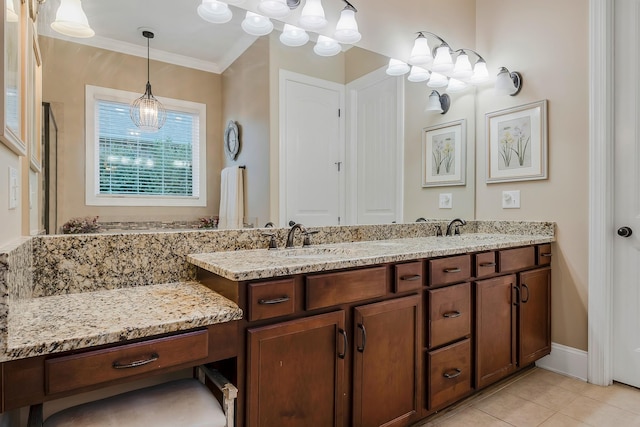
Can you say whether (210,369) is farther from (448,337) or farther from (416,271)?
(448,337)

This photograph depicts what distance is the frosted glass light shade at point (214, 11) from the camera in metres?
1.66

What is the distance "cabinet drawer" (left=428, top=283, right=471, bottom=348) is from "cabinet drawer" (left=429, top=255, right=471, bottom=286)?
4 centimetres

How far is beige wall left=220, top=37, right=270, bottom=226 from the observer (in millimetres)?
1719

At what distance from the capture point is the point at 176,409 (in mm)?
1073

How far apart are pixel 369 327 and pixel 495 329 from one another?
3.23 ft

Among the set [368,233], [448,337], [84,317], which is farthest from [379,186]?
[84,317]

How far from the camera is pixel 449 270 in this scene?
184 centimetres

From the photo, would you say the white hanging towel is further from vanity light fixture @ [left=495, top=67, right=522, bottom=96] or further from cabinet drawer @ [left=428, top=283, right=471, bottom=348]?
vanity light fixture @ [left=495, top=67, right=522, bottom=96]

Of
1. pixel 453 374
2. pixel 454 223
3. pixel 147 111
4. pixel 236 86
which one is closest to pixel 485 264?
pixel 453 374

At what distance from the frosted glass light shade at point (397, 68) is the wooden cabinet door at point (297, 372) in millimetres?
1707

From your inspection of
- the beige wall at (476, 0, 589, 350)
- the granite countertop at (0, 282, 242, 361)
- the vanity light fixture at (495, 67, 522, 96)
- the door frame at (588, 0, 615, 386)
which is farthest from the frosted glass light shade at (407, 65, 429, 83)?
the granite countertop at (0, 282, 242, 361)

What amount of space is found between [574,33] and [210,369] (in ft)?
9.37

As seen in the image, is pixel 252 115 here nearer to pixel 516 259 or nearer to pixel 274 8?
pixel 274 8

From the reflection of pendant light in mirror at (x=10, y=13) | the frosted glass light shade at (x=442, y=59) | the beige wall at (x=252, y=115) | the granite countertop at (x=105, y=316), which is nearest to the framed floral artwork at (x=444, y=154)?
the frosted glass light shade at (x=442, y=59)
